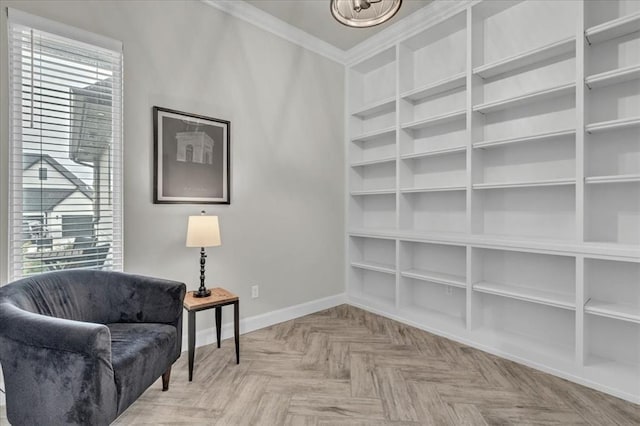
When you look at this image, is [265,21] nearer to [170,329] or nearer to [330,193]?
[330,193]

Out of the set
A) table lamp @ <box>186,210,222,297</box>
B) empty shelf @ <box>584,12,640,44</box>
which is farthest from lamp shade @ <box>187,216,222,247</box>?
empty shelf @ <box>584,12,640,44</box>

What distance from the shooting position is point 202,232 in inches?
96.7

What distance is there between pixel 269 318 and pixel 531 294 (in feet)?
7.65

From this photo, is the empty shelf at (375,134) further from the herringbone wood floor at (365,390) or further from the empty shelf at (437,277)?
the herringbone wood floor at (365,390)

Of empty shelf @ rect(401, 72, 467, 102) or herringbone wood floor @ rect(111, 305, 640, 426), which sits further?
empty shelf @ rect(401, 72, 467, 102)

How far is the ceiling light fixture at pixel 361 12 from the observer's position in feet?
6.93

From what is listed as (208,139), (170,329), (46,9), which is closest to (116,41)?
(46,9)

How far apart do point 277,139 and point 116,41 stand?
5.00ft

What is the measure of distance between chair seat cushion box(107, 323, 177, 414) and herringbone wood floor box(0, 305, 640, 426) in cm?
32

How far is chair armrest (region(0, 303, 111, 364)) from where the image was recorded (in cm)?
137

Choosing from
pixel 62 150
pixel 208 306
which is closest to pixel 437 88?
pixel 208 306

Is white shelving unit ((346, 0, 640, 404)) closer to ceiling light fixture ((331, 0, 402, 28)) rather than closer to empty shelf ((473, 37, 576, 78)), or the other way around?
empty shelf ((473, 37, 576, 78))

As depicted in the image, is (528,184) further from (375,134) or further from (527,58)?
(375,134)

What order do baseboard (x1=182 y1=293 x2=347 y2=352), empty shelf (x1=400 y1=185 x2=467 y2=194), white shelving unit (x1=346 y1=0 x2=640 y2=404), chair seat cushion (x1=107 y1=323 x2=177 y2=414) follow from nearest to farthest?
chair seat cushion (x1=107 y1=323 x2=177 y2=414), white shelving unit (x1=346 y1=0 x2=640 y2=404), baseboard (x1=182 y1=293 x2=347 y2=352), empty shelf (x1=400 y1=185 x2=467 y2=194)
